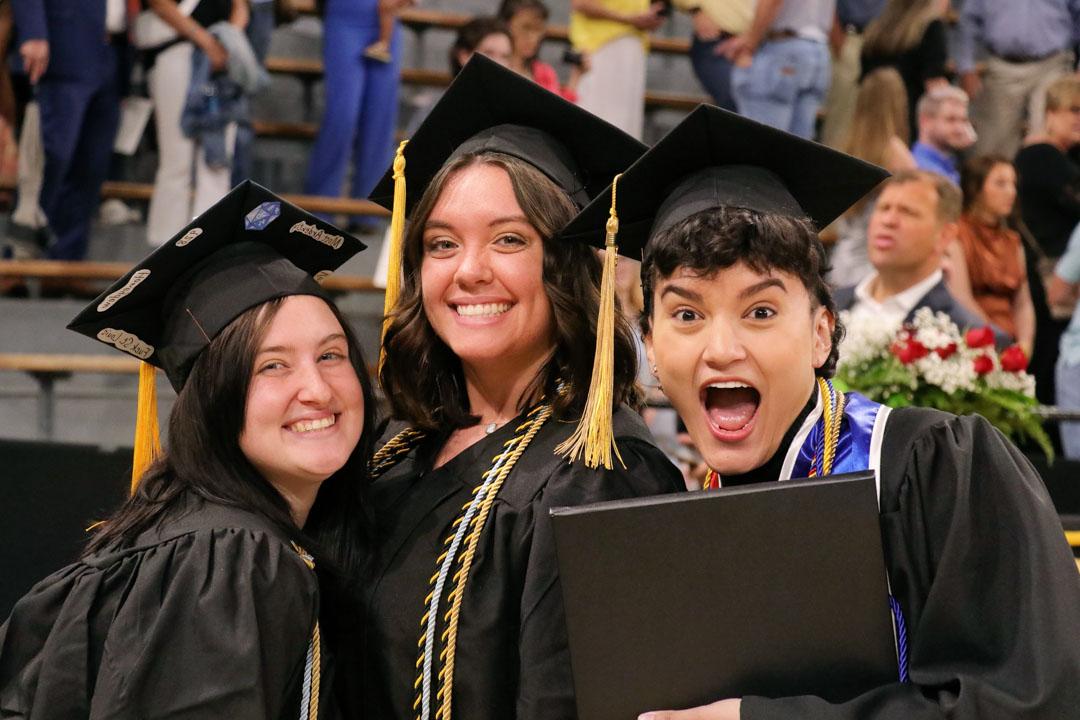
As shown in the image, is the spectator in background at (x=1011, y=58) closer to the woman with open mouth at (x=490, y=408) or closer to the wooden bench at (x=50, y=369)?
the wooden bench at (x=50, y=369)

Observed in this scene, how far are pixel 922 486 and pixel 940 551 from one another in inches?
3.7

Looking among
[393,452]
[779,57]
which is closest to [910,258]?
[779,57]

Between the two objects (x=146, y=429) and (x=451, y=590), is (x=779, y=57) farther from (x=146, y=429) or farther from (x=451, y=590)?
(x=451, y=590)

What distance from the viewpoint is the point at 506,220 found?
2420mm

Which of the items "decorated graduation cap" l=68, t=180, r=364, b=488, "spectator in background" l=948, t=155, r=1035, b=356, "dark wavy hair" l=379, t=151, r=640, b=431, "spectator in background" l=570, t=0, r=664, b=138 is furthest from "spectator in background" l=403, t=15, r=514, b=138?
"decorated graduation cap" l=68, t=180, r=364, b=488

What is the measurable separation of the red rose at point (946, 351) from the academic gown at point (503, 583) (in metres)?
2.09

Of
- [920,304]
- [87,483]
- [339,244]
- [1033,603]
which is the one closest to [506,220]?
[339,244]

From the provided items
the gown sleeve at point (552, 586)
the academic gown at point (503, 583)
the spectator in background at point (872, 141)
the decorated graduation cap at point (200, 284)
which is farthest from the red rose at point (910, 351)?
the decorated graduation cap at point (200, 284)

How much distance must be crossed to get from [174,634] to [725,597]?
85cm

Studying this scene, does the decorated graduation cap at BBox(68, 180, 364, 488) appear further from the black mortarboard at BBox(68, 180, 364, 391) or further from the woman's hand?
the woman's hand

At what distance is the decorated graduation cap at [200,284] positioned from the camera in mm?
2350

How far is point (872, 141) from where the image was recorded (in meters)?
5.93

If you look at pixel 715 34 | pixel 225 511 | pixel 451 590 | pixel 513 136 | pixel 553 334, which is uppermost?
pixel 715 34

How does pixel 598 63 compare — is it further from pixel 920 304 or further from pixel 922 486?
pixel 922 486
